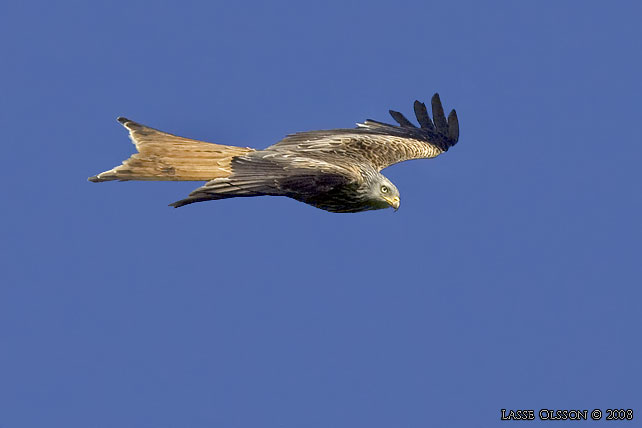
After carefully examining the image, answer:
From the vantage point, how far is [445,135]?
16.0 m

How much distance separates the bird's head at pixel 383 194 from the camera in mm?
13227

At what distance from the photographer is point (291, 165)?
12992 millimetres

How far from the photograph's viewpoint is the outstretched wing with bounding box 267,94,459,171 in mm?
14312

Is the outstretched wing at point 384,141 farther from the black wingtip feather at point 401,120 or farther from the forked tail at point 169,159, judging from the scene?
the forked tail at point 169,159

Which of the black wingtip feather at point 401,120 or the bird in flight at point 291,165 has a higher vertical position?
the black wingtip feather at point 401,120

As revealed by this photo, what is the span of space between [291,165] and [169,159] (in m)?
1.71

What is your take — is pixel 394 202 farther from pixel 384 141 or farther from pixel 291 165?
pixel 384 141

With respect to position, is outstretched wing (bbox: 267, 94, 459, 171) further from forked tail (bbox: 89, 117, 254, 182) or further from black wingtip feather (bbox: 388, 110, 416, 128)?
forked tail (bbox: 89, 117, 254, 182)

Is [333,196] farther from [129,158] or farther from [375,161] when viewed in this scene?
[129,158]

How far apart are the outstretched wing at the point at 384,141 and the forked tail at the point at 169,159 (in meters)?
0.79

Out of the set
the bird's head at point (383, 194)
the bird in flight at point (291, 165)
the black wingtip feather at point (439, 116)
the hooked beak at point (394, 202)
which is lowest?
the hooked beak at point (394, 202)

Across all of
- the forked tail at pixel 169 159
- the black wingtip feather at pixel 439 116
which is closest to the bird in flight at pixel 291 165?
the forked tail at pixel 169 159

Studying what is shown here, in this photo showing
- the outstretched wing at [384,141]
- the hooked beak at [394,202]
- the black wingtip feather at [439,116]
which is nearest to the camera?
the hooked beak at [394,202]

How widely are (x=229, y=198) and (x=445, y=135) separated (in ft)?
16.4
